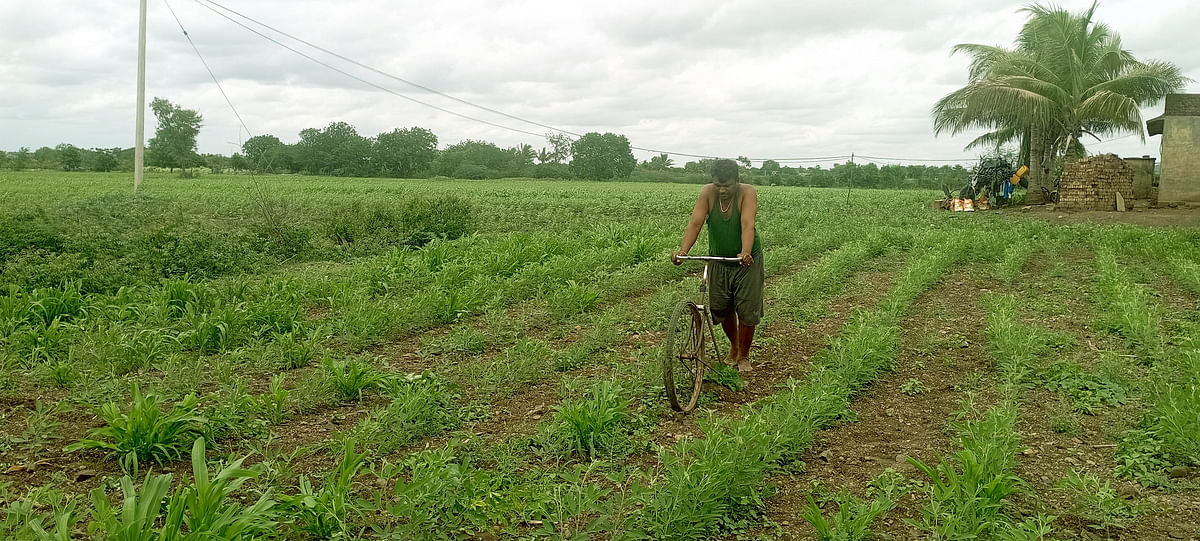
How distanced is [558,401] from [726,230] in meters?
1.75

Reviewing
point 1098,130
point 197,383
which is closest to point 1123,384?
point 197,383

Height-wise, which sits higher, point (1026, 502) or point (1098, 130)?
point (1098, 130)

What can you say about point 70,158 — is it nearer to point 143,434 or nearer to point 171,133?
point 171,133

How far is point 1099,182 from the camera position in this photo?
21.9 metres

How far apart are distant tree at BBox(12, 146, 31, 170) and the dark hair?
203 ft

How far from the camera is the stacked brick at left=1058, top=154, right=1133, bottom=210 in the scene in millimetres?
21797

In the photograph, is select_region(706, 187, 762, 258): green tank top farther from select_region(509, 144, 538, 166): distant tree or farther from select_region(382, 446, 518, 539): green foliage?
select_region(509, 144, 538, 166): distant tree

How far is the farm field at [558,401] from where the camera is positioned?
3.69m

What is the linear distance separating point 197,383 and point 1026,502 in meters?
5.46

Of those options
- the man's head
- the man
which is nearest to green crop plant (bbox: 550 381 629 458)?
the man

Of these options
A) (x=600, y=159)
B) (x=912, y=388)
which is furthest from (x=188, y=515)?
(x=600, y=159)

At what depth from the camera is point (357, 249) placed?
1289 centimetres

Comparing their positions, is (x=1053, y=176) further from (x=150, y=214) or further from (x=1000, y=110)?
(x=150, y=214)

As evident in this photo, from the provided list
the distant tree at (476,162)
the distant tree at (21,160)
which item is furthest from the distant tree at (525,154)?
the distant tree at (21,160)
